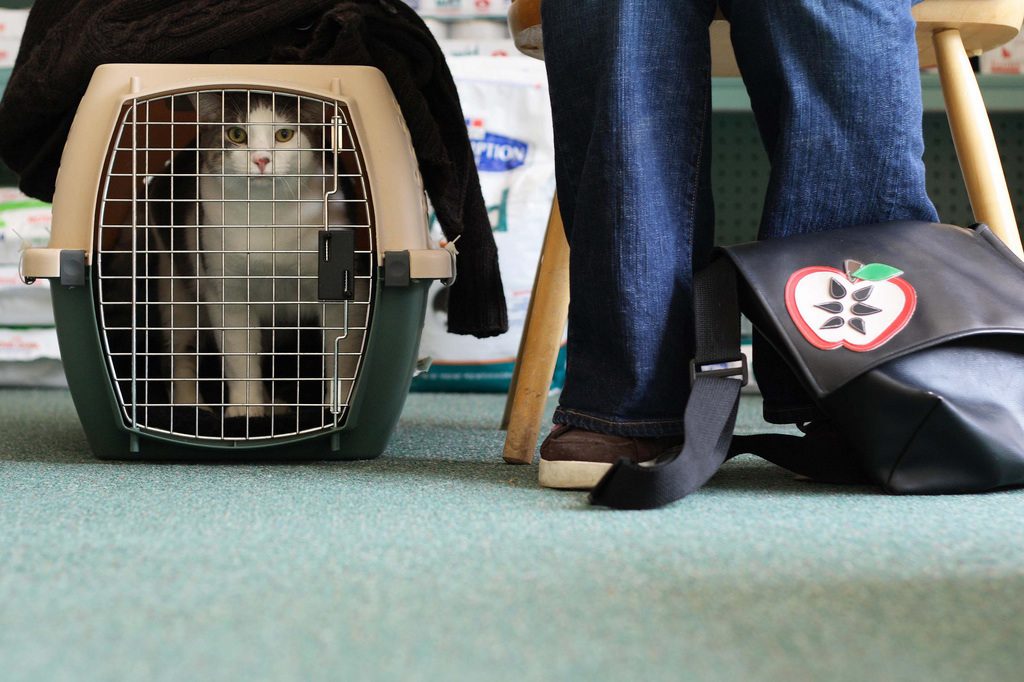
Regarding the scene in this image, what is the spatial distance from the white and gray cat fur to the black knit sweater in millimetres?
86

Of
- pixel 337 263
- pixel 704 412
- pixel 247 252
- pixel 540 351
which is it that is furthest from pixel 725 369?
pixel 247 252

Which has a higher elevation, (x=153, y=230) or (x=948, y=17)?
(x=948, y=17)

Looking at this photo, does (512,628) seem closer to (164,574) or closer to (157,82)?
(164,574)

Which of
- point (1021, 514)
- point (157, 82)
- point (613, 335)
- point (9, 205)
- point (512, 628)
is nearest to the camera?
point (512, 628)

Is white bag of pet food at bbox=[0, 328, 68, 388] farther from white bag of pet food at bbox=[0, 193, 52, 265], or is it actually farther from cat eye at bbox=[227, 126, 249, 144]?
cat eye at bbox=[227, 126, 249, 144]

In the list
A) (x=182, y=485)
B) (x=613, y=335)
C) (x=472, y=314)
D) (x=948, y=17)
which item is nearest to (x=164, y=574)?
(x=182, y=485)

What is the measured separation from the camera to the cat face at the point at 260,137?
1142 mm

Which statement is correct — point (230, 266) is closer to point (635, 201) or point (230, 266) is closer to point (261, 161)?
point (261, 161)

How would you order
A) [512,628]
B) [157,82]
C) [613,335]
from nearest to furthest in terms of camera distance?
[512,628] → [613,335] → [157,82]

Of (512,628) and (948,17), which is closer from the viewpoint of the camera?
(512,628)

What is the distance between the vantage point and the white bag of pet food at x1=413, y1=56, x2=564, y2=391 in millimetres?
1940

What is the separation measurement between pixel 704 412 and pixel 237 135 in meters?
0.71

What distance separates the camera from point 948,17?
1095 millimetres

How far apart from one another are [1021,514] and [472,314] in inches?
26.1
